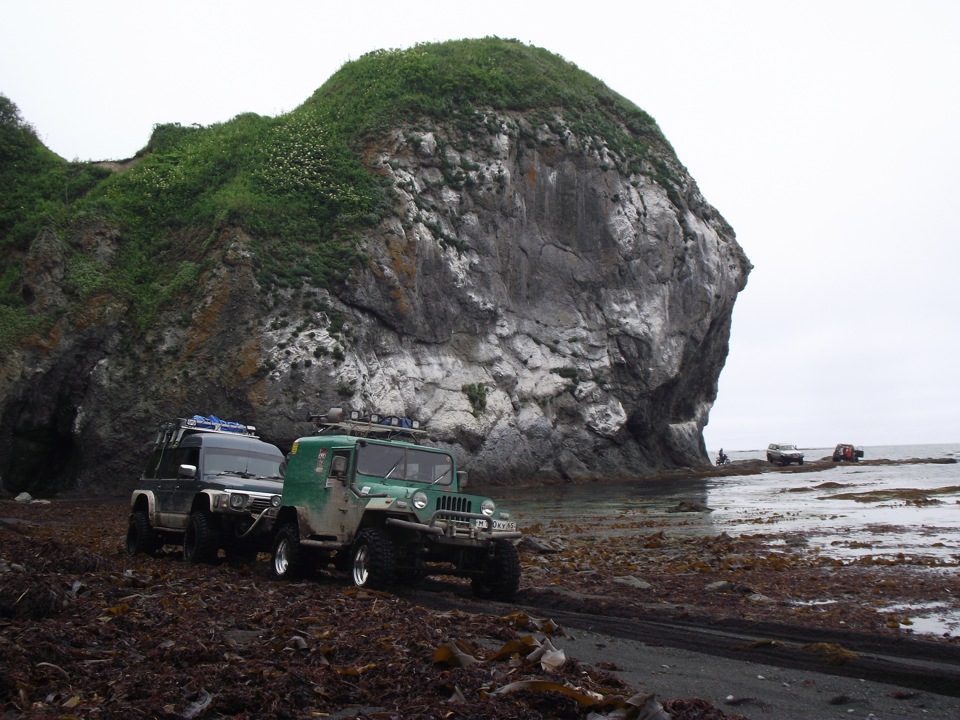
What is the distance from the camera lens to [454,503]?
11273 mm

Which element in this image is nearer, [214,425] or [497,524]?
[497,524]

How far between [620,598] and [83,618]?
646 cm

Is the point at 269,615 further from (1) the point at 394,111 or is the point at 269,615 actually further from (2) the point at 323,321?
(1) the point at 394,111

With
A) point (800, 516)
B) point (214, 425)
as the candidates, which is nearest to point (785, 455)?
point (800, 516)

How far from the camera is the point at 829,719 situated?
5504mm

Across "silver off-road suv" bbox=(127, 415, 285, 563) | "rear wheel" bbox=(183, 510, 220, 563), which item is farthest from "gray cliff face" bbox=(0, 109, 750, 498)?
"rear wheel" bbox=(183, 510, 220, 563)

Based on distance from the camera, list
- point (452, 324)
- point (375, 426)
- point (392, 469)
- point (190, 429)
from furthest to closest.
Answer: point (452, 324) < point (190, 429) < point (375, 426) < point (392, 469)

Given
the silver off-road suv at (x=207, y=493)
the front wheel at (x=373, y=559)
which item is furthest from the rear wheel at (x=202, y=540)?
the front wheel at (x=373, y=559)

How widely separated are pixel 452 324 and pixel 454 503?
101 feet

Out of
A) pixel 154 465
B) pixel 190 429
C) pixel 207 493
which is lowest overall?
pixel 207 493

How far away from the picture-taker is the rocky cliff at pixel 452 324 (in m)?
32.2

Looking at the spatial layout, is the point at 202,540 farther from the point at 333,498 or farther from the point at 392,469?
the point at 392,469

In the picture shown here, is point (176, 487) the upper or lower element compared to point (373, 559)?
upper

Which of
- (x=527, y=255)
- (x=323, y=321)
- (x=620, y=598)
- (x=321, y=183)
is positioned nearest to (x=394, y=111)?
(x=321, y=183)
